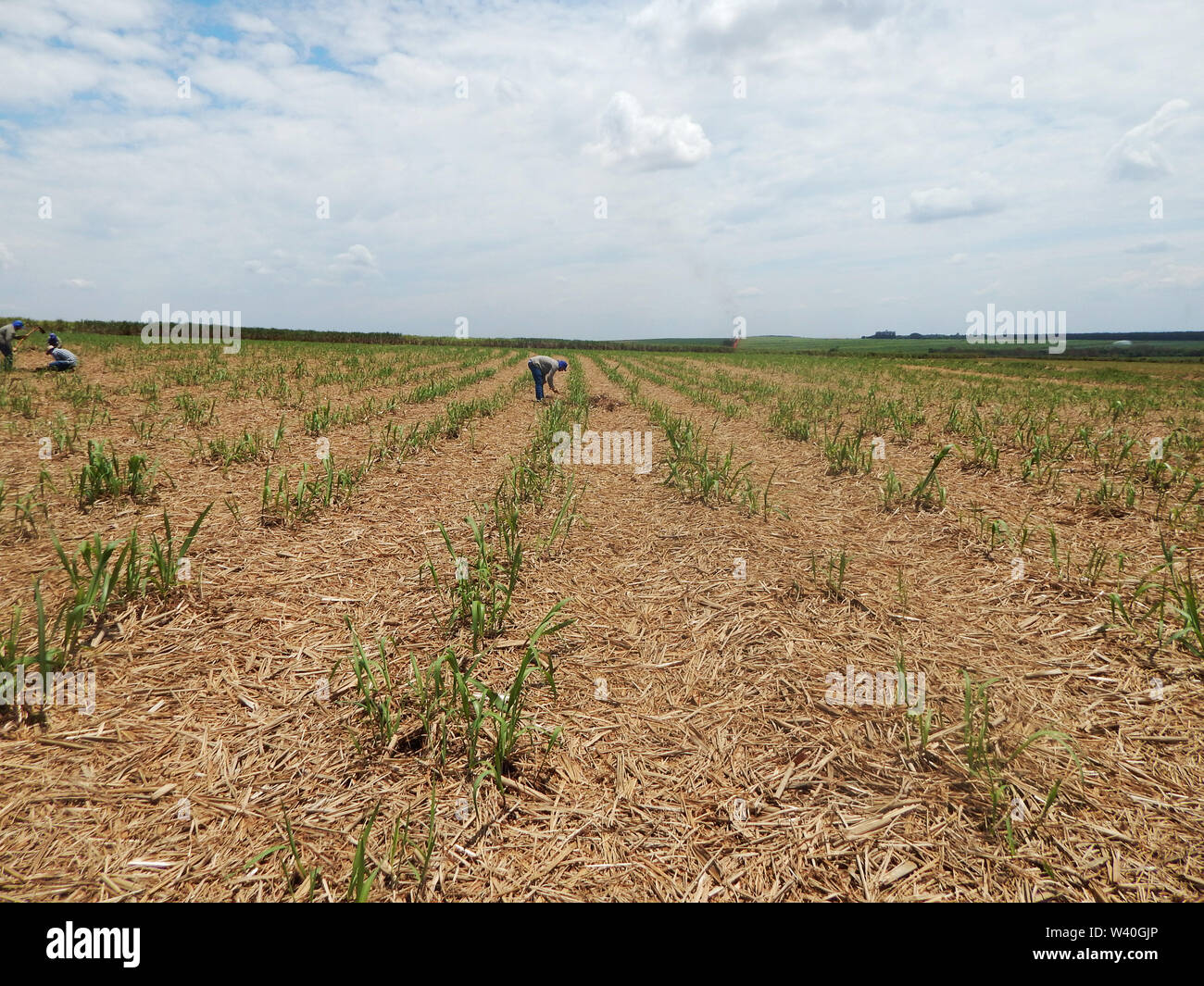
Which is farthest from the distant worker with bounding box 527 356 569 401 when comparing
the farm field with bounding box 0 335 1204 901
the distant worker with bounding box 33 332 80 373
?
the distant worker with bounding box 33 332 80 373

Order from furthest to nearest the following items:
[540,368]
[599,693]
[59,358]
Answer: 1. [59,358]
2. [540,368]
3. [599,693]

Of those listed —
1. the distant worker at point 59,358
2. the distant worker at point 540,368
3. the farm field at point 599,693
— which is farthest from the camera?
the distant worker at point 59,358

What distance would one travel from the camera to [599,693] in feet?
9.59

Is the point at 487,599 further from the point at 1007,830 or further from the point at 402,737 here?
the point at 1007,830

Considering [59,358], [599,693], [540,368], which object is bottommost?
[599,693]

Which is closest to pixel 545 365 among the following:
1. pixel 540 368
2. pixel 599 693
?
pixel 540 368

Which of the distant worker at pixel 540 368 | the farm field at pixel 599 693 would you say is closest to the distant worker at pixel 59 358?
the farm field at pixel 599 693

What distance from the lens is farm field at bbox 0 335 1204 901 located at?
1944 millimetres

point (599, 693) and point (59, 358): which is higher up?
point (59, 358)

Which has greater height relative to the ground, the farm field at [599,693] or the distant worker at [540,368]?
the distant worker at [540,368]

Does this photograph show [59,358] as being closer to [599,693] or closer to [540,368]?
[540,368]

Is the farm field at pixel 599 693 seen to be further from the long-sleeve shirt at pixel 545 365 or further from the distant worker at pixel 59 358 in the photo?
the distant worker at pixel 59 358

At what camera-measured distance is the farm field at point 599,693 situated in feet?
6.38
